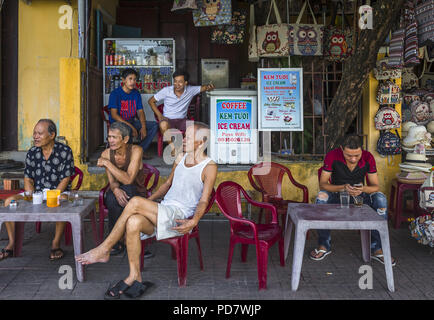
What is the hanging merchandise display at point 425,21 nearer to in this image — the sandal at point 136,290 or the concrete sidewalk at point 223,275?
the concrete sidewalk at point 223,275

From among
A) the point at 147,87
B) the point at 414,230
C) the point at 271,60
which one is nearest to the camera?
the point at 414,230

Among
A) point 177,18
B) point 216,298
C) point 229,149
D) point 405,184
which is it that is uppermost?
point 177,18

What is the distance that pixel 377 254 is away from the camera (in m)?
4.45

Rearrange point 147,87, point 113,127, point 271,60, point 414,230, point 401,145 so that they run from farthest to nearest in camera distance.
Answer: point 147,87 < point 271,60 < point 401,145 < point 414,230 < point 113,127

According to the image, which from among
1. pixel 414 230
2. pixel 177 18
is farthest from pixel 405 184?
pixel 177 18

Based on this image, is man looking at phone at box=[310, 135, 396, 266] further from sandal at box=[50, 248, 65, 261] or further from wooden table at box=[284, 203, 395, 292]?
sandal at box=[50, 248, 65, 261]

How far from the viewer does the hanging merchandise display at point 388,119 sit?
618 cm

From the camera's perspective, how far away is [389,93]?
6.18m

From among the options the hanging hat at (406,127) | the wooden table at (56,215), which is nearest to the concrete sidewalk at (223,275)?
the wooden table at (56,215)

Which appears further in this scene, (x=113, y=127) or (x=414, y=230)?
(x=414, y=230)

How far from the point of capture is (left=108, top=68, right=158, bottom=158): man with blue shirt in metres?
6.56

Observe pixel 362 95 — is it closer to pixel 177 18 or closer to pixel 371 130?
pixel 371 130

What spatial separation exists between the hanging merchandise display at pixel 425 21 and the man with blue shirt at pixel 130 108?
3710mm

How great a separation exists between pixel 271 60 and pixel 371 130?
175cm
